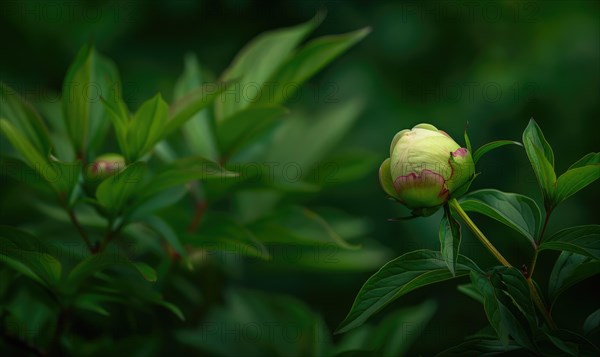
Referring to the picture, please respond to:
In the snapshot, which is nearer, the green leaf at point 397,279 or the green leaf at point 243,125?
the green leaf at point 397,279

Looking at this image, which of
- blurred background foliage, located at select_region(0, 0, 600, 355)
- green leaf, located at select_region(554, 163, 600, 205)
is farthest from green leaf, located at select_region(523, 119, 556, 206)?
blurred background foliage, located at select_region(0, 0, 600, 355)

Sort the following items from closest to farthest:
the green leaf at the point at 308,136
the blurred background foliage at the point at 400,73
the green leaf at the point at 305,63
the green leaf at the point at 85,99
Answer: the green leaf at the point at 85,99 < the green leaf at the point at 305,63 < the green leaf at the point at 308,136 < the blurred background foliage at the point at 400,73

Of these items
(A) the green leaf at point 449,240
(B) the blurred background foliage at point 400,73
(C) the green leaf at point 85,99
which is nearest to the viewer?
(A) the green leaf at point 449,240

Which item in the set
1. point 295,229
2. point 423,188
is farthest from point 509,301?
point 295,229

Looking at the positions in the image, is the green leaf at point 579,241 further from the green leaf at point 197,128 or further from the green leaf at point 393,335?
the green leaf at point 197,128

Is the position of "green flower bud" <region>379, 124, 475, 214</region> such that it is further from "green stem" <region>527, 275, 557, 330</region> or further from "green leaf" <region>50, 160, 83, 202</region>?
"green leaf" <region>50, 160, 83, 202</region>

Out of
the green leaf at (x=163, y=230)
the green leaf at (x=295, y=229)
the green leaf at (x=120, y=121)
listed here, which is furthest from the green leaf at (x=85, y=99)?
the green leaf at (x=295, y=229)
